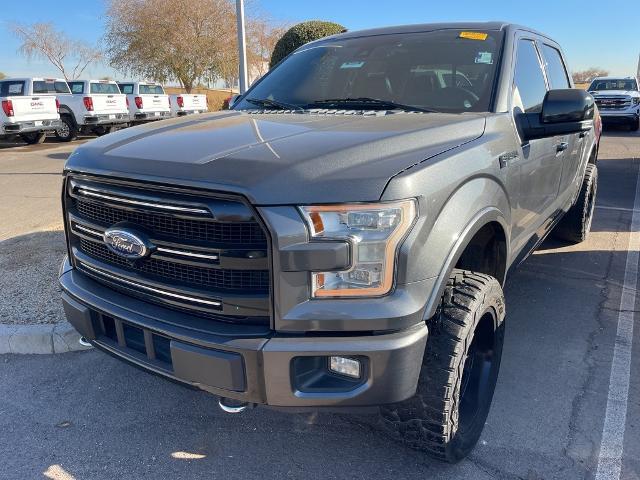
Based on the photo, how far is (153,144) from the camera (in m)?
2.37

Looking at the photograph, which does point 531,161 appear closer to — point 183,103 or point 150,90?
point 183,103

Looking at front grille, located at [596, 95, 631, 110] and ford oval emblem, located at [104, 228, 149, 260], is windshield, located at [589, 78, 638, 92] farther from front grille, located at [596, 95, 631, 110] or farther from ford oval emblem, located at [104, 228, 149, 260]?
ford oval emblem, located at [104, 228, 149, 260]

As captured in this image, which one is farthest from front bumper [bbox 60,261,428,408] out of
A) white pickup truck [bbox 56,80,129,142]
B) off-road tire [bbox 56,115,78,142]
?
off-road tire [bbox 56,115,78,142]

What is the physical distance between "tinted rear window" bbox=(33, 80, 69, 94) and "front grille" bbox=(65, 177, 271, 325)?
16982mm

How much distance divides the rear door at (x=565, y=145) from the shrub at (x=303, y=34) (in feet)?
26.6

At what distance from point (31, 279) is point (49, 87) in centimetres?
1545

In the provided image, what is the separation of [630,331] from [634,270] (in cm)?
145

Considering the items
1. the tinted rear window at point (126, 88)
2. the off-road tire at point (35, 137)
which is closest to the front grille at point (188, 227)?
the off-road tire at point (35, 137)

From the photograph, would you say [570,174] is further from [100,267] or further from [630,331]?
[100,267]

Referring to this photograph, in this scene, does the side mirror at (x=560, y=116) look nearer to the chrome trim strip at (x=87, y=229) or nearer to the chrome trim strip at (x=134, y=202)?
the chrome trim strip at (x=134, y=202)

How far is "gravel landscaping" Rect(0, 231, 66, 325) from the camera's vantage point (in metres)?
3.91

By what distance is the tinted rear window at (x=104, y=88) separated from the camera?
18.9m

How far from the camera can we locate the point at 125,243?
2.21 metres

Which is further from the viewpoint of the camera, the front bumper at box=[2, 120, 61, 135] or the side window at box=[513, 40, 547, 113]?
the front bumper at box=[2, 120, 61, 135]
